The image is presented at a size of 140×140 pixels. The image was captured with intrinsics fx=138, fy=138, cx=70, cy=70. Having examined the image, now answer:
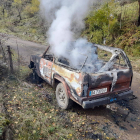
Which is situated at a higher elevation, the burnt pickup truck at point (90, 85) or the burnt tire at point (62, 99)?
the burnt pickup truck at point (90, 85)

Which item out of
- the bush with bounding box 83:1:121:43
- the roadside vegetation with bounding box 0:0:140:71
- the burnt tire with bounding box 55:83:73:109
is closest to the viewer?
the burnt tire with bounding box 55:83:73:109

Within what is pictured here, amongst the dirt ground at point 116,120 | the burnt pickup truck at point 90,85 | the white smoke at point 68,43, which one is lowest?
the dirt ground at point 116,120

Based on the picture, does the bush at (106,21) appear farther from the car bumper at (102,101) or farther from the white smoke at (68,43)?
the car bumper at (102,101)

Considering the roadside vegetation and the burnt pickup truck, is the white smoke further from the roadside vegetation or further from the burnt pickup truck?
the roadside vegetation

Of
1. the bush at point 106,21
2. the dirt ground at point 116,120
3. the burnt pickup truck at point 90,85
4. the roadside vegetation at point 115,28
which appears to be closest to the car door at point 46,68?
the burnt pickup truck at point 90,85

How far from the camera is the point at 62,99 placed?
416cm

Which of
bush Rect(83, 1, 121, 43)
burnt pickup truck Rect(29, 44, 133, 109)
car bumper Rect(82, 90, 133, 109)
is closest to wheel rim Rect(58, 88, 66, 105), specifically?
burnt pickup truck Rect(29, 44, 133, 109)

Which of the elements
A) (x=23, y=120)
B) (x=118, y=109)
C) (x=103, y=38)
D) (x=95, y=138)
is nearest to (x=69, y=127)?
(x=95, y=138)

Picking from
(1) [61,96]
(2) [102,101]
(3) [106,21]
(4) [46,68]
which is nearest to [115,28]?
(3) [106,21]

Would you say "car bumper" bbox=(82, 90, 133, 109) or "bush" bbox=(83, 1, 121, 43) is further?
"bush" bbox=(83, 1, 121, 43)

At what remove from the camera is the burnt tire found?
3.87 metres

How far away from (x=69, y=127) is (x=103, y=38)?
13842 mm

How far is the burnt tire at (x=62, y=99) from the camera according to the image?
12.7 feet

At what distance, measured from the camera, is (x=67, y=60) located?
496cm
